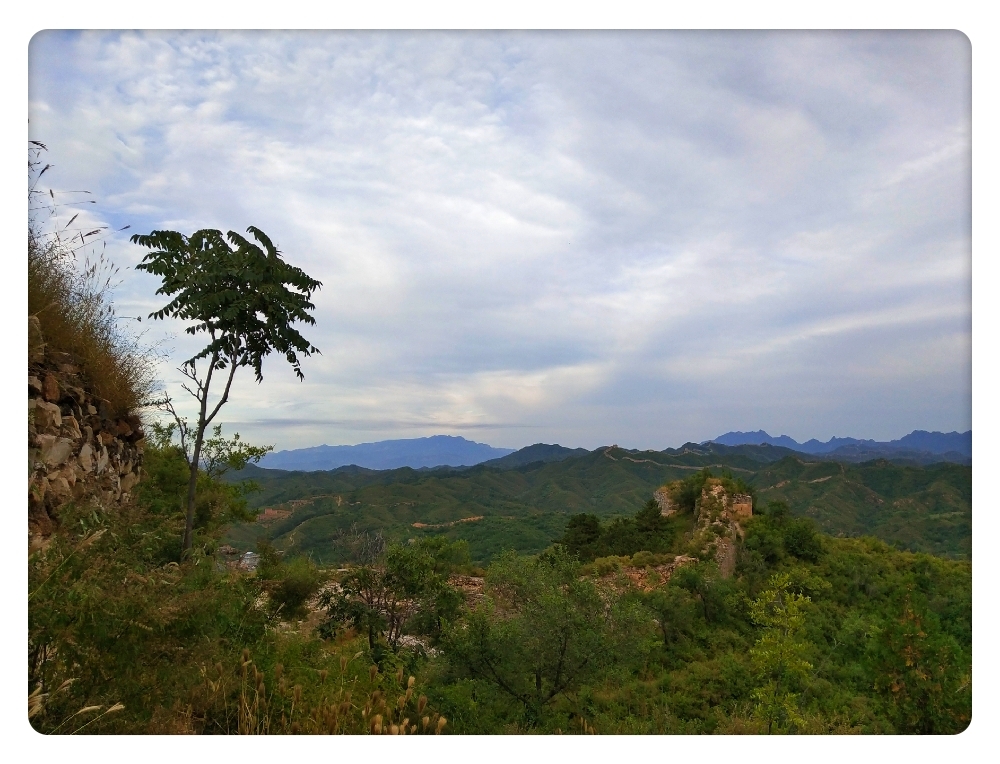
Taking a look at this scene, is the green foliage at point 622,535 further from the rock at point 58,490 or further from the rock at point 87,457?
the rock at point 58,490

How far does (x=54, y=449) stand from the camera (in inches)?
159

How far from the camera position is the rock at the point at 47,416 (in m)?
3.91

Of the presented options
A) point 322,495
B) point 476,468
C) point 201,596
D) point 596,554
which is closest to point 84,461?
point 201,596

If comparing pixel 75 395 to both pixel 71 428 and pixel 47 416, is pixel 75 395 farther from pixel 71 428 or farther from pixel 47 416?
pixel 47 416

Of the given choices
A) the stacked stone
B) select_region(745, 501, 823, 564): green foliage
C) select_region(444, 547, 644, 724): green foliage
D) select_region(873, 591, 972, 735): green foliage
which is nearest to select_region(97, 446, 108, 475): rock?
the stacked stone

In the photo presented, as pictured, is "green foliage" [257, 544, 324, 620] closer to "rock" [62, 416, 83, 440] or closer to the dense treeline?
the dense treeline

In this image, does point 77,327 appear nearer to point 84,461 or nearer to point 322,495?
point 84,461

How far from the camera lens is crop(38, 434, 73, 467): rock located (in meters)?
3.90

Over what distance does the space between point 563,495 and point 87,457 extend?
1916 inches

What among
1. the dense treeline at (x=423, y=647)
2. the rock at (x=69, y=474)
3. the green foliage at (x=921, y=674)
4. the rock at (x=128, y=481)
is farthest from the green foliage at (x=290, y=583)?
the green foliage at (x=921, y=674)

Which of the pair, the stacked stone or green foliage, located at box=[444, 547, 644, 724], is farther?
green foliage, located at box=[444, 547, 644, 724]

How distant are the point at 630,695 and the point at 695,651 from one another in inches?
186

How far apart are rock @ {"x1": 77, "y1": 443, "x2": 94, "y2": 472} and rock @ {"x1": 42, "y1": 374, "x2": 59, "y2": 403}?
54cm

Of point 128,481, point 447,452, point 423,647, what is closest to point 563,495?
point 447,452
